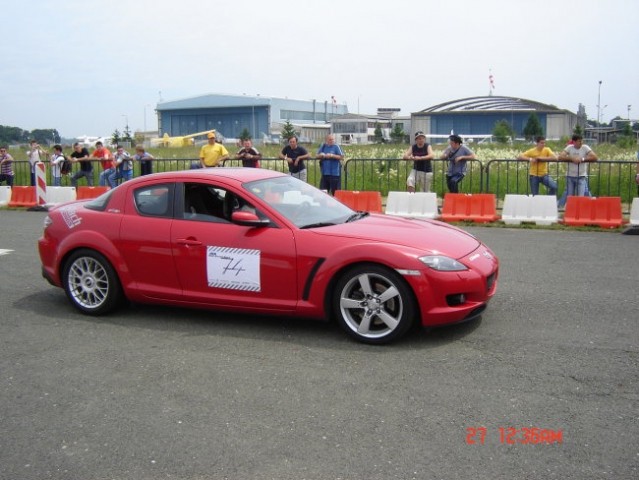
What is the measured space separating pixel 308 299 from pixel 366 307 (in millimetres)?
522

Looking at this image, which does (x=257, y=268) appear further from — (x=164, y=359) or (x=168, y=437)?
(x=168, y=437)

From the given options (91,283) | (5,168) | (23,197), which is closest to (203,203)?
(91,283)

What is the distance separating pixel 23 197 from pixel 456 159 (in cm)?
A: 1170

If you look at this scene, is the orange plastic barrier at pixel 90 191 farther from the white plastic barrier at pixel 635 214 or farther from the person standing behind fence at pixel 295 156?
the white plastic barrier at pixel 635 214

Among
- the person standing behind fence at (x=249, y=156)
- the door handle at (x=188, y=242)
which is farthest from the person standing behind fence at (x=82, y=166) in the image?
the door handle at (x=188, y=242)

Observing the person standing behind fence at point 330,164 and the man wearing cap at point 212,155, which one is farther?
the man wearing cap at point 212,155

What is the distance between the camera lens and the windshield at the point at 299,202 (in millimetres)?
6203

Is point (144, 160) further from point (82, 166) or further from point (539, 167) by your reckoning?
point (539, 167)

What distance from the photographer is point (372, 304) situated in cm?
561

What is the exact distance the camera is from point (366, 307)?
5633mm

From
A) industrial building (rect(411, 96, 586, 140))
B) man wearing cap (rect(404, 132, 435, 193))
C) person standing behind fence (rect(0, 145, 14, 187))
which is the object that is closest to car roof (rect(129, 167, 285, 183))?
man wearing cap (rect(404, 132, 435, 193))
